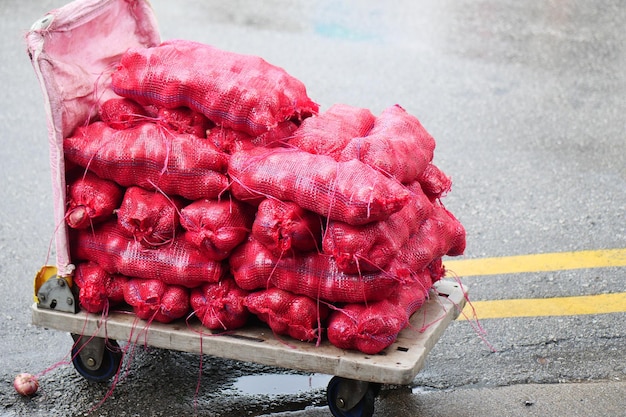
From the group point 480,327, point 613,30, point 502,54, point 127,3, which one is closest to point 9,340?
point 127,3

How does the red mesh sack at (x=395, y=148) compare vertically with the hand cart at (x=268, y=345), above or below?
above

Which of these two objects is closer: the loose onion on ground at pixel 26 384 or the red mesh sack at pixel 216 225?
the red mesh sack at pixel 216 225

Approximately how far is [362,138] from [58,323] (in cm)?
151

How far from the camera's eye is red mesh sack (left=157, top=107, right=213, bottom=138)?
11.7 ft

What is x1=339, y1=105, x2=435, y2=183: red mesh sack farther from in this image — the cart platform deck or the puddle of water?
the puddle of water

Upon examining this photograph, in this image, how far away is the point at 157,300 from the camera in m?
3.46

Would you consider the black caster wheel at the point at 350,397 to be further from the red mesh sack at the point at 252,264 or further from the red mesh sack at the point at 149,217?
the red mesh sack at the point at 149,217

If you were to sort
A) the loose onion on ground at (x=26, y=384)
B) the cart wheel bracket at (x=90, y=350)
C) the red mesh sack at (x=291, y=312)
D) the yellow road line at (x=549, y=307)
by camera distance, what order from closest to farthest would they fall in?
the red mesh sack at (x=291, y=312) < the cart wheel bracket at (x=90, y=350) < the loose onion on ground at (x=26, y=384) < the yellow road line at (x=549, y=307)

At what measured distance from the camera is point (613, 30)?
28.7 feet

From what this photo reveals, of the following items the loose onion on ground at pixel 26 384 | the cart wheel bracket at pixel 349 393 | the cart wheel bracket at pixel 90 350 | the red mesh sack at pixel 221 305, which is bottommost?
the loose onion on ground at pixel 26 384

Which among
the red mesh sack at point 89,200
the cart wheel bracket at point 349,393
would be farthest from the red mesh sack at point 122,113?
the cart wheel bracket at point 349,393

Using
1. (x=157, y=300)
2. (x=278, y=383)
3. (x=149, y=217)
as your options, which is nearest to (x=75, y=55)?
(x=149, y=217)

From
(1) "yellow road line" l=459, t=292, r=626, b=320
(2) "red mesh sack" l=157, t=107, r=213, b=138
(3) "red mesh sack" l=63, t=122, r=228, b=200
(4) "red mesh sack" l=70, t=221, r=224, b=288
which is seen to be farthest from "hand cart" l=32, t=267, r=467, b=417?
(2) "red mesh sack" l=157, t=107, r=213, b=138

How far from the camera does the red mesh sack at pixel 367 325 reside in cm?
320
